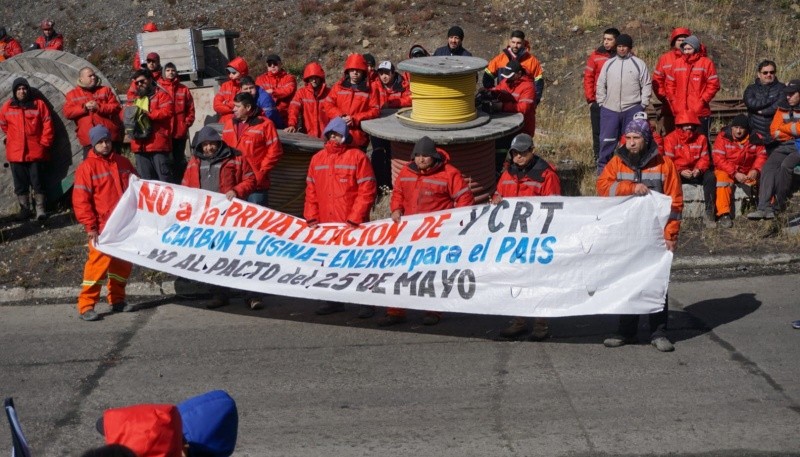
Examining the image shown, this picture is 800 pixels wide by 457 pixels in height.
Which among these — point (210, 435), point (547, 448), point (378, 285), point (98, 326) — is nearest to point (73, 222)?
point (98, 326)

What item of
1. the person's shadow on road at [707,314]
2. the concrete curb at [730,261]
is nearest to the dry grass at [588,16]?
the concrete curb at [730,261]

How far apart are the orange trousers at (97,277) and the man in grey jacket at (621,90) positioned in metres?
6.70

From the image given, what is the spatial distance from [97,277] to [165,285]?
1083 millimetres

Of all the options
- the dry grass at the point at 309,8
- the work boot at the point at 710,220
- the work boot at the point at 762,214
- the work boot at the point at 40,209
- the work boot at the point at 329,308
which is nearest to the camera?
the work boot at the point at 329,308

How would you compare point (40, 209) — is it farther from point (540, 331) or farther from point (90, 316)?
point (540, 331)

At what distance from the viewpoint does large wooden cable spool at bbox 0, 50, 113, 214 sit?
14.8 meters

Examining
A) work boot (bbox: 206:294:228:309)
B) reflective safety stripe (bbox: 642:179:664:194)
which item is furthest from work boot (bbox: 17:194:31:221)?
reflective safety stripe (bbox: 642:179:664:194)

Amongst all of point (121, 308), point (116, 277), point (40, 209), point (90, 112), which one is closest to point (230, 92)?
point (90, 112)

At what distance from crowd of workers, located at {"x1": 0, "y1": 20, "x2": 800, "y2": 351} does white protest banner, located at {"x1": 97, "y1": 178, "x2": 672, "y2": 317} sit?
0.91 feet

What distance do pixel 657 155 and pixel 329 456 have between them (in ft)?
13.2

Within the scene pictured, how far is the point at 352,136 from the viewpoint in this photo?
1234cm

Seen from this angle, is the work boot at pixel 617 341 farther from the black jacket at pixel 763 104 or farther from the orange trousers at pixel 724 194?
the black jacket at pixel 763 104

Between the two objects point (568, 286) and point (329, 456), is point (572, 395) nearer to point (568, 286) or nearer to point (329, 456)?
point (568, 286)

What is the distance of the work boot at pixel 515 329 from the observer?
975 centimetres
